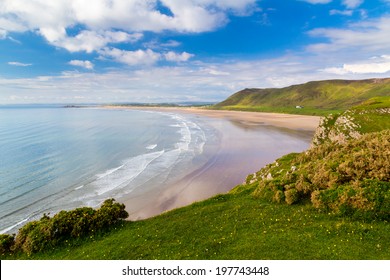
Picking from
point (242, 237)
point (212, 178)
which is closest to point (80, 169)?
point (212, 178)

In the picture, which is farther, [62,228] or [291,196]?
[291,196]

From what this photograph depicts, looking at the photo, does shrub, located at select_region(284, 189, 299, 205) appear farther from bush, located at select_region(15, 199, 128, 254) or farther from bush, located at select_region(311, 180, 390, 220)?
bush, located at select_region(15, 199, 128, 254)

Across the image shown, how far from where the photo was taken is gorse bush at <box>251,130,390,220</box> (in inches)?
467

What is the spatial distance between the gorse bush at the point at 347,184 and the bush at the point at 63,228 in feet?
30.1

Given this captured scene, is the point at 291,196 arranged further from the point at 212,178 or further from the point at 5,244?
the point at 212,178

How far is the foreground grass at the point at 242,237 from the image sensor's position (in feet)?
32.0

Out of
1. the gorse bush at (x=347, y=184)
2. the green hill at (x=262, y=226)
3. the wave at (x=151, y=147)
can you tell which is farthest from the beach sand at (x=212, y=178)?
the wave at (x=151, y=147)

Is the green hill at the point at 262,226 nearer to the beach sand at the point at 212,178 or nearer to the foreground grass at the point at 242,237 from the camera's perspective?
the foreground grass at the point at 242,237

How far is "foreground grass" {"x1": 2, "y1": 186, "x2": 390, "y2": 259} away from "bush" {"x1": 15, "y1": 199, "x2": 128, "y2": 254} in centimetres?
52

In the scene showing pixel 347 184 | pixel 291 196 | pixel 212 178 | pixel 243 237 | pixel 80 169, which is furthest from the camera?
pixel 80 169

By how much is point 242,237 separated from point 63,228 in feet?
30.1

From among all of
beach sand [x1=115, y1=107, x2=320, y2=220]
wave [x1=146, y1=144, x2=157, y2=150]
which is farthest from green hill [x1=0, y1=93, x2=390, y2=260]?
wave [x1=146, y1=144, x2=157, y2=150]

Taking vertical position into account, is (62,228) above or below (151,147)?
above

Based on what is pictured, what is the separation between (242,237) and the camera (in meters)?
11.2
